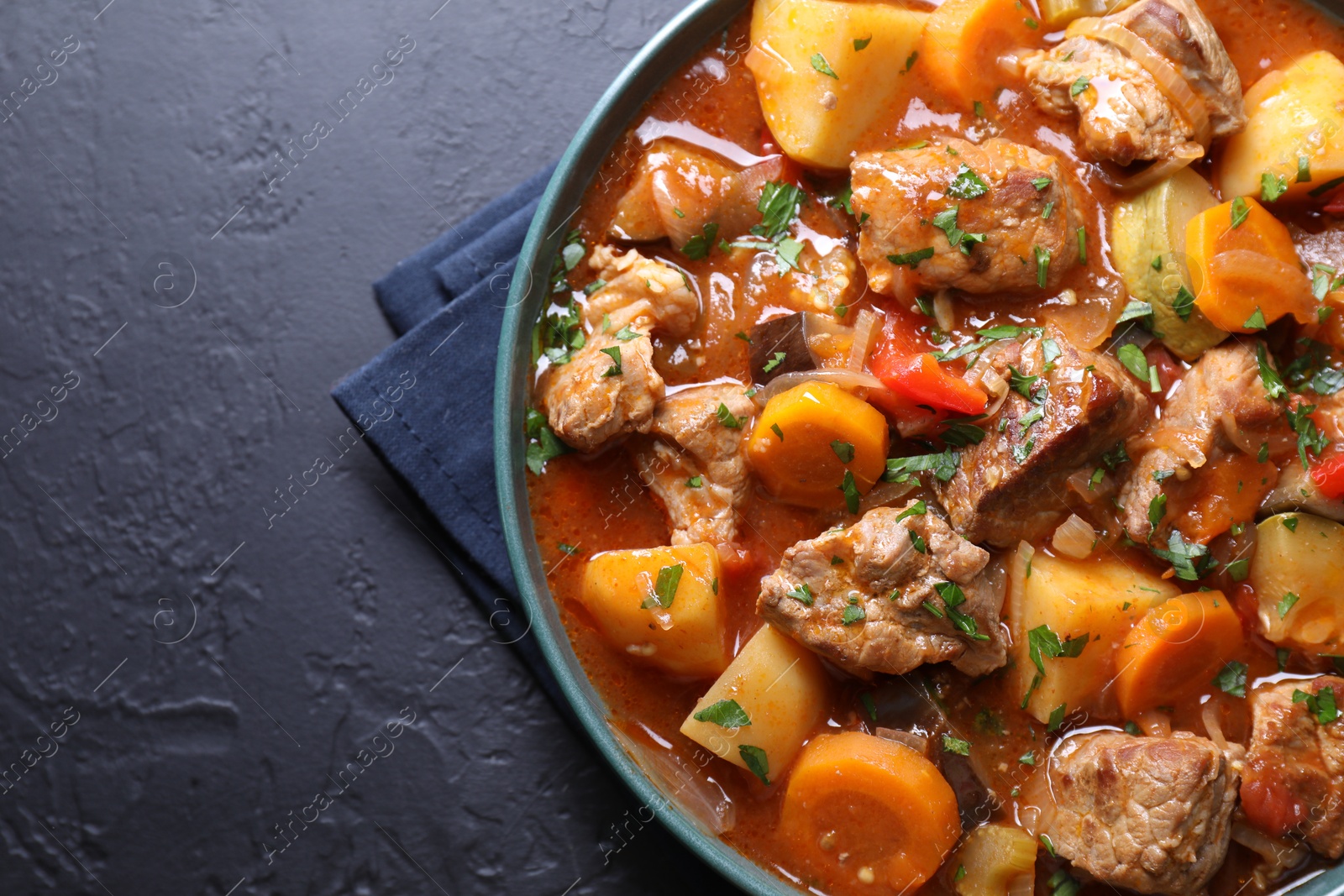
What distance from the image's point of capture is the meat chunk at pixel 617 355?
286 cm

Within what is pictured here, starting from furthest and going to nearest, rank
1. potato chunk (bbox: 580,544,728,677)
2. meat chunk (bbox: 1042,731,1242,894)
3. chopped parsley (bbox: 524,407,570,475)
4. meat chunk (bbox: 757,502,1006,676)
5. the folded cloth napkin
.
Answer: the folded cloth napkin, chopped parsley (bbox: 524,407,570,475), potato chunk (bbox: 580,544,728,677), meat chunk (bbox: 757,502,1006,676), meat chunk (bbox: 1042,731,1242,894)

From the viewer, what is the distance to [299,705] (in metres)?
3.67

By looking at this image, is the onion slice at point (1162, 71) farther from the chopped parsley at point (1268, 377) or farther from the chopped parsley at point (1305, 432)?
the chopped parsley at point (1305, 432)

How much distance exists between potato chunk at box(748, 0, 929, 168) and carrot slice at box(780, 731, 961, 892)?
1.87 m

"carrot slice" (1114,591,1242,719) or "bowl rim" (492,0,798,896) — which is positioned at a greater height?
"bowl rim" (492,0,798,896)

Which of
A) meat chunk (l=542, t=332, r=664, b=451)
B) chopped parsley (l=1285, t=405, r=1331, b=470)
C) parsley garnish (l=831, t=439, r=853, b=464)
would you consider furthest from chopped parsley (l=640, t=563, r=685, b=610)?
chopped parsley (l=1285, t=405, r=1331, b=470)

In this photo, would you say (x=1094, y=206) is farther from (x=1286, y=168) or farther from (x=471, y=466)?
(x=471, y=466)

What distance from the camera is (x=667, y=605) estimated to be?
2.83 meters

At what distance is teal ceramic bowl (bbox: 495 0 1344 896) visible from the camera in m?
2.85

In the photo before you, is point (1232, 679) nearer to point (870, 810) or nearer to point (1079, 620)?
point (1079, 620)

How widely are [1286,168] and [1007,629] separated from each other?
1.67m

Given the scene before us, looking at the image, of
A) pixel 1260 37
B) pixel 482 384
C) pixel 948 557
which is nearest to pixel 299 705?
pixel 482 384

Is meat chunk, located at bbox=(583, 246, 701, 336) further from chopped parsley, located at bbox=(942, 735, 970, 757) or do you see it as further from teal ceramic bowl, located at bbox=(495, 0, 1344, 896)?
chopped parsley, located at bbox=(942, 735, 970, 757)

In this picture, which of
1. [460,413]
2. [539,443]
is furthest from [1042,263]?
[460,413]
